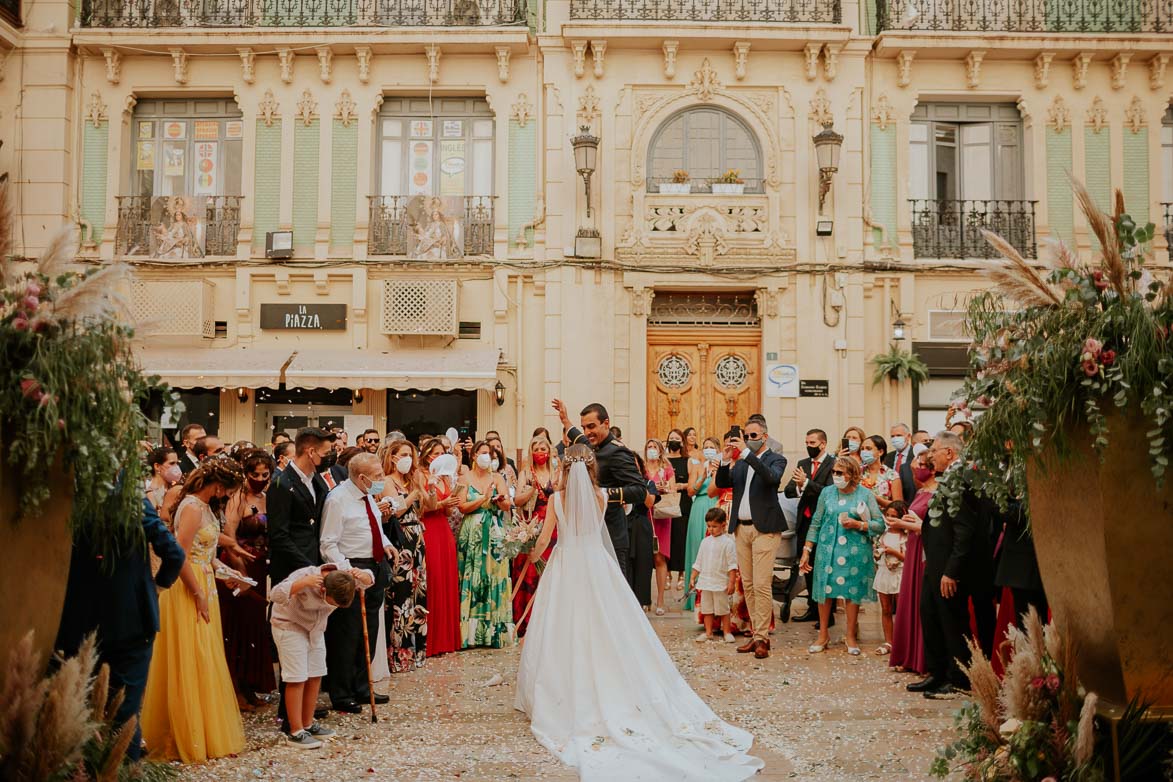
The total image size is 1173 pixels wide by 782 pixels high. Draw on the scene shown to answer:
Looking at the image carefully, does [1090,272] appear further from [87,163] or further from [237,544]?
[87,163]

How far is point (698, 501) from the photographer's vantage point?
13.1m

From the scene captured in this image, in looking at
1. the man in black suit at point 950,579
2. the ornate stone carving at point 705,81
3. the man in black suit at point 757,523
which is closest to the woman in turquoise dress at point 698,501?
the man in black suit at point 757,523

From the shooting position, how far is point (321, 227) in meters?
18.6

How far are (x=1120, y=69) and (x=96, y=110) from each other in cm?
1719

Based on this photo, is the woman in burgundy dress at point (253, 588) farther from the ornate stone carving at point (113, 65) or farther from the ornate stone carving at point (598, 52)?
the ornate stone carving at point (113, 65)

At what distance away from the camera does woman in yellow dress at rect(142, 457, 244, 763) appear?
6570mm

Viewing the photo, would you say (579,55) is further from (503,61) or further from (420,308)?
(420,308)

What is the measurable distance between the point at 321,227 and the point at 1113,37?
13492mm

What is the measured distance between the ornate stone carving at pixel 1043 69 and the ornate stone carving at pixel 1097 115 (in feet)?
2.81

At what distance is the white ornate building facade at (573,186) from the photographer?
18297mm

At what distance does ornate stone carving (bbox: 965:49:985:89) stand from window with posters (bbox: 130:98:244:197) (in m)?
12.4

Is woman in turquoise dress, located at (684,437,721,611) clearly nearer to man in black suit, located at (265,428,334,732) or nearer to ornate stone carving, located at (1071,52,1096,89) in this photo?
man in black suit, located at (265,428,334,732)

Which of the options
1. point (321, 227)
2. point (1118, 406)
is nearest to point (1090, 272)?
point (1118, 406)

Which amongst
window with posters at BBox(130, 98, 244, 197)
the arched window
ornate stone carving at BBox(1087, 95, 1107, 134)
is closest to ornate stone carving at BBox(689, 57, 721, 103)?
the arched window
